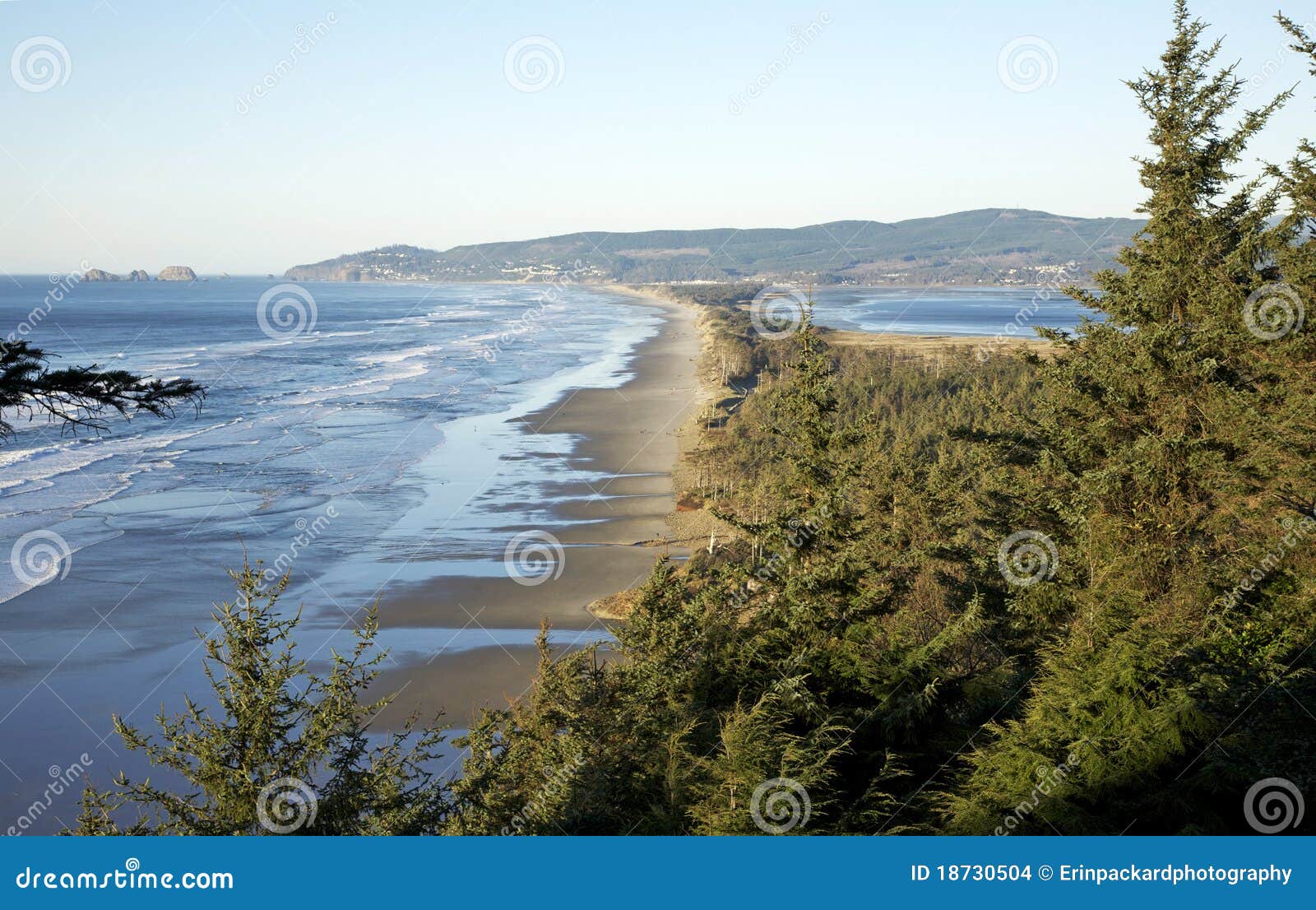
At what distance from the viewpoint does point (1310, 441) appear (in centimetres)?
1484

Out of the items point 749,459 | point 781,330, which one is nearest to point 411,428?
point 749,459

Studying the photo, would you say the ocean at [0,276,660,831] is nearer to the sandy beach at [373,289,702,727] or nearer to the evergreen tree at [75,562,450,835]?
the sandy beach at [373,289,702,727]

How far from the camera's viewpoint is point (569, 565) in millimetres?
33500

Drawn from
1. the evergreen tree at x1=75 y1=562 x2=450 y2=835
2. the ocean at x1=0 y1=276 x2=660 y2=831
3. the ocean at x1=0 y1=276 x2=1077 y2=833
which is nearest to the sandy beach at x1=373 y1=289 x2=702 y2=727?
the ocean at x1=0 y1=276 x2=1077 y2=833

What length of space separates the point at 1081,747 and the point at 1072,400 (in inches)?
405

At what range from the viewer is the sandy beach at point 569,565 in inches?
957

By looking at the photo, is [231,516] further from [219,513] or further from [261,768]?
[261,768]

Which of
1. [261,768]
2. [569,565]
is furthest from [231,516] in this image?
[261,768]

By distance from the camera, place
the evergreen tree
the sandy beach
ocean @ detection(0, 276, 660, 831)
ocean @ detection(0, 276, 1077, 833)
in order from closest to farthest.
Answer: the evergreen tree < ocean @ detection(0, 276, 1077, 833) < ocean @ detection(0, 276, 660, 831) < the sandy beach

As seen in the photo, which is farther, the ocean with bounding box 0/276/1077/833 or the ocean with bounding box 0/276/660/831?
the ocean with bounding box 0/276/660/831

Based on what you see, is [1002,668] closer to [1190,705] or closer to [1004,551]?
[1190,705]

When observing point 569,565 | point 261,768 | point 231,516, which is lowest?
point 569,565

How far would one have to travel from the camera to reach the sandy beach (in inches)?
957
